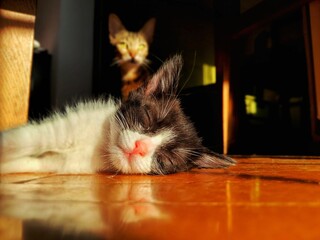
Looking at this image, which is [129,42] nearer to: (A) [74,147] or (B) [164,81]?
(B) [164,81]

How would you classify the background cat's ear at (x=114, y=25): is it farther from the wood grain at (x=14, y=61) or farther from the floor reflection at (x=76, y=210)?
the floor reflection at (x=76, y=210)

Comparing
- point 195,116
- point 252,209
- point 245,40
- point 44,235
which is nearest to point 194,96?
point 195,116

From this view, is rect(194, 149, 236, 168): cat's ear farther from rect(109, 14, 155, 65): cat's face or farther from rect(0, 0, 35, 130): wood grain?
rect(109, 14, 155, 65): cat's face

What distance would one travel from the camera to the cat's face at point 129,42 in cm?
294

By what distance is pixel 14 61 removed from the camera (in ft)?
4.12

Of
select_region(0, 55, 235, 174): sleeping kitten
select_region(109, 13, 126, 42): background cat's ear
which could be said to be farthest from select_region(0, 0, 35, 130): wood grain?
select_region(109, 13, 126, 42): background cat's ear

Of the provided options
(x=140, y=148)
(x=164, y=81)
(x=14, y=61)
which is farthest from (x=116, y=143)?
(x=14, y=61)

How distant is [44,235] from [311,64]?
5.92 ft

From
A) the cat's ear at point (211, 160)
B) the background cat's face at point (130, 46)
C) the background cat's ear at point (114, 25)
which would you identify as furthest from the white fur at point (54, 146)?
the background cat's ear at point (114, 25)

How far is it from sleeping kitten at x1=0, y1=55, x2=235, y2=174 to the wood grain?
22cm

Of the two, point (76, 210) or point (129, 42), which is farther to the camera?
point (129, 42)

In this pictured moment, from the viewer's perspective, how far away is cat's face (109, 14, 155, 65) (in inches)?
116

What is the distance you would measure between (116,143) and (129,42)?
207 cm

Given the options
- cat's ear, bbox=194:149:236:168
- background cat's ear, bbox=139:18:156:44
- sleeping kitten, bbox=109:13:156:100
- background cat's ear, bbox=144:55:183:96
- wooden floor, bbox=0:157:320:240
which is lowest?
wooden floor, bbox=0:157:320:240
